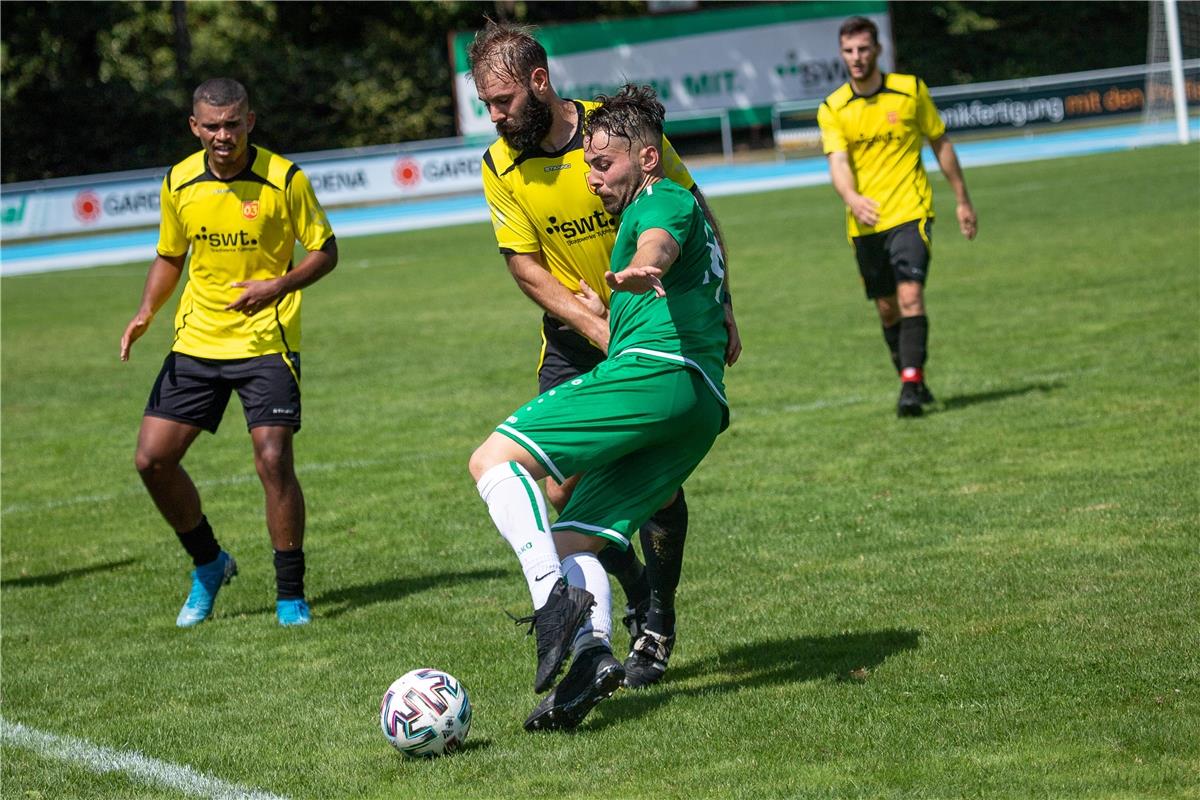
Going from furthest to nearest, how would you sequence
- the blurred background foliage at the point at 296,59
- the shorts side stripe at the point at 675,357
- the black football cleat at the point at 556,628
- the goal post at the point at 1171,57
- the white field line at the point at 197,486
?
the blurred background foliage at the point at 296,59
the goal post at the point at 1171,57
the white field line at the point at 197,486
the shorts side stripe at the point at 675,357
the black football cleat at the point at 556,628

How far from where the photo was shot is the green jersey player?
4.37m

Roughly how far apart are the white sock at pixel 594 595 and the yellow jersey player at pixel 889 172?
569 cm

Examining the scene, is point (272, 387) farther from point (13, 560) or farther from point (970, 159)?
point (970, 159)

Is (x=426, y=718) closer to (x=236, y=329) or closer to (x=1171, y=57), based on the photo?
(x=236, y=329)

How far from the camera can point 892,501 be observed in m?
7.48

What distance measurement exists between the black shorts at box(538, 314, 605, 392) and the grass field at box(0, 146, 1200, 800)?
1013mm

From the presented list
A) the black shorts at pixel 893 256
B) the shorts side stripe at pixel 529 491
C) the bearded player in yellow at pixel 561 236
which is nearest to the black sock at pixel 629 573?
the bearded player in yellow at pixel 561 236

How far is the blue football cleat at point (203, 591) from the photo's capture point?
6.51 metres

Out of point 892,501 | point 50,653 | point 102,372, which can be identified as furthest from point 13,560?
point 102,372

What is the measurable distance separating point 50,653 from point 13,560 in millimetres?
2003

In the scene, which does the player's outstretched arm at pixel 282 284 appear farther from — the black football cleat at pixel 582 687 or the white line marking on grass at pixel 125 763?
the black football cleat at pixel 582 687

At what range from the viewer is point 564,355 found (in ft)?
18.1

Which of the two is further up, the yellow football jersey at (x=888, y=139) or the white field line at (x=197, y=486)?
the yellow football jersey at (x=888, y=139)

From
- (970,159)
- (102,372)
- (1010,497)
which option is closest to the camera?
(1010,497)
